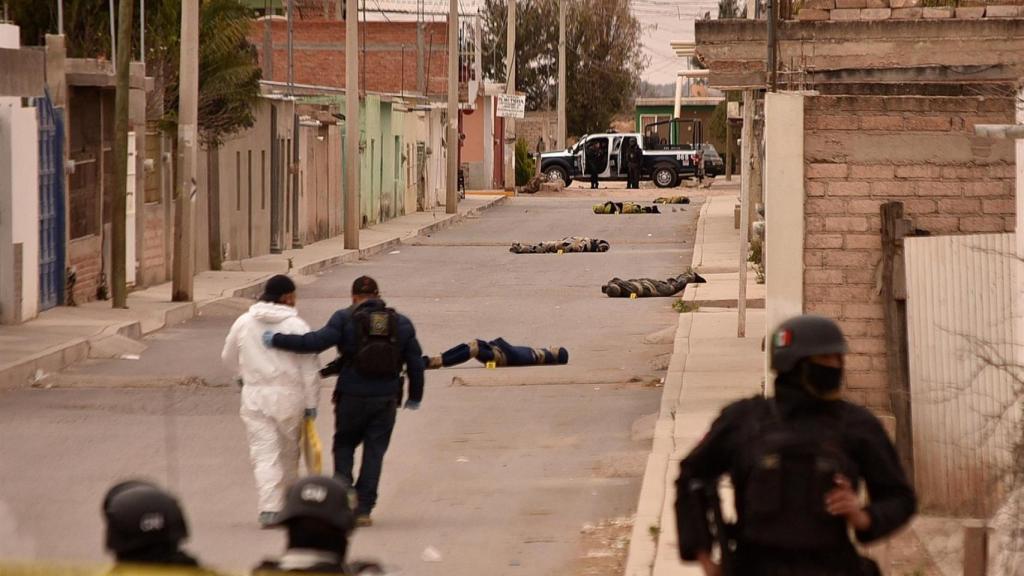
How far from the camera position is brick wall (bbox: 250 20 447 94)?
6600 cm

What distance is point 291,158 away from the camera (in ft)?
114

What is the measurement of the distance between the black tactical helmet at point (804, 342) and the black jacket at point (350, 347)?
194 inches

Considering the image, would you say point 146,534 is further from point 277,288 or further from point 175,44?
point 175,44

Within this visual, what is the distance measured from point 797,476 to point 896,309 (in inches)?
269

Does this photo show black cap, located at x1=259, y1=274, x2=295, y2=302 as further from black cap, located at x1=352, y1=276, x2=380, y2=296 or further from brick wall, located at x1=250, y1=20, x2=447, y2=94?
brick wall, located at x1=250, y1=20, x2=447, y2=94

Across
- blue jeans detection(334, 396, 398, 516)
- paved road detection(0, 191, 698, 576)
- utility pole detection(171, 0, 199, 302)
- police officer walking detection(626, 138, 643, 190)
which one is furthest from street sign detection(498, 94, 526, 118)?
blue jeans detection(334, 396, 398, 516)

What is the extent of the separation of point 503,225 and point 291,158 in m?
10.4

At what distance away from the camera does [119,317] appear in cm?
2044

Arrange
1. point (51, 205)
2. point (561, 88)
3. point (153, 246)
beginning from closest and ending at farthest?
point (51, 205) → point (153, 246) → point (561, 88)

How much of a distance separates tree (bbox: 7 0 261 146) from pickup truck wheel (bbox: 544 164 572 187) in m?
40.4

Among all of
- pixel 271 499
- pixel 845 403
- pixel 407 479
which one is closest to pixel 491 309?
pixel 407 479

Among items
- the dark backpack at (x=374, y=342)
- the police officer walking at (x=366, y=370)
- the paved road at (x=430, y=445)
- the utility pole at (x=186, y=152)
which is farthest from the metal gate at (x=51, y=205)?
the dark backpack at (x=374, y=342)

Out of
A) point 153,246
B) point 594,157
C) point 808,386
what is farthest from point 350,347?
point 594,157

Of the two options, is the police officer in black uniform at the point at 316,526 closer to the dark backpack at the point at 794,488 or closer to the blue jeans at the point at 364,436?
the dark backpack at the point at 794,488
